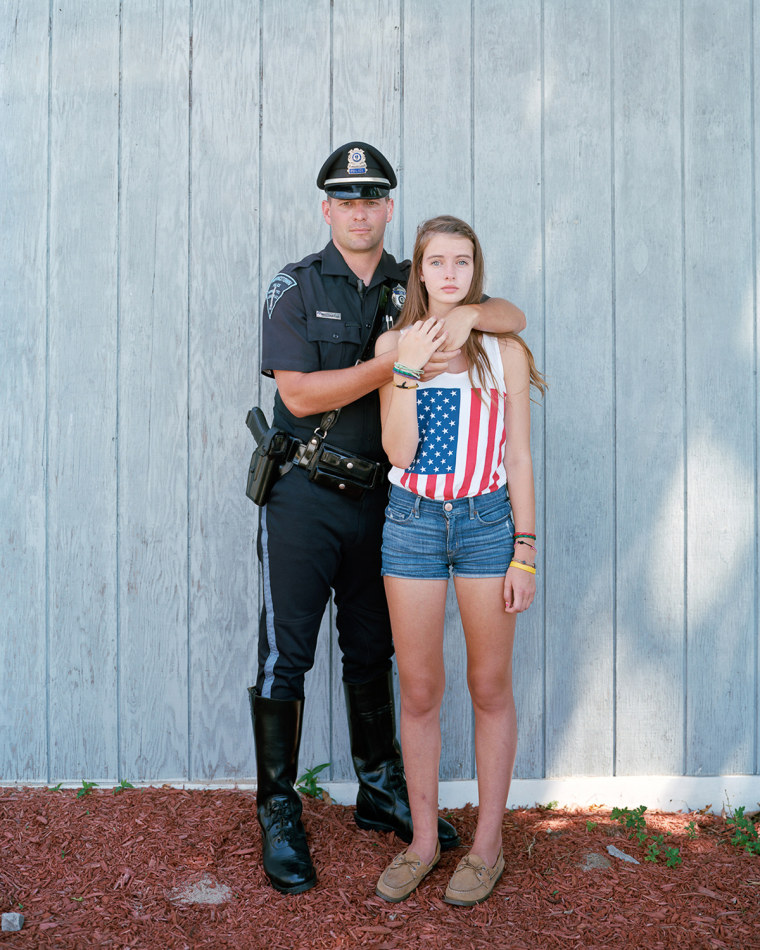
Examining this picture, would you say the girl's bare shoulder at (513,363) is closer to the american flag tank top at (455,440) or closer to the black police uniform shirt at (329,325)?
the american flag tank top at (455,440)

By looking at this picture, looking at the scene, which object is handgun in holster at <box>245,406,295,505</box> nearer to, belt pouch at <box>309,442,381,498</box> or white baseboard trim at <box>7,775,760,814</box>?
belt pouch at <box>309,442,381,498</box>

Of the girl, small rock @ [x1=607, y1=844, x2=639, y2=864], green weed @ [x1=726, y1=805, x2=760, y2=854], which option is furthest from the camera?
green weed @ [x1=726, y1=805, x2=760, y2=854]

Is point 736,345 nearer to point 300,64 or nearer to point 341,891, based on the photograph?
point 300,64

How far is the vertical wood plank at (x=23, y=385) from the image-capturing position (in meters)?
2.69

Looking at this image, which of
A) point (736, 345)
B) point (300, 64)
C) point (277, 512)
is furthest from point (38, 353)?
point (736, 345)

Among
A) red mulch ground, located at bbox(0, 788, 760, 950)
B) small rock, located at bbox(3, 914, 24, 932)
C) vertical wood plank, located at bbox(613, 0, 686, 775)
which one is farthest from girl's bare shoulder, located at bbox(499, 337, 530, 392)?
small rock, located at bbox(3, 914, 24, 932)

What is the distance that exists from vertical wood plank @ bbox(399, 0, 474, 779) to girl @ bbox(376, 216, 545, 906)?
0.75 meters

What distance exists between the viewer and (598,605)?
282 centimetres

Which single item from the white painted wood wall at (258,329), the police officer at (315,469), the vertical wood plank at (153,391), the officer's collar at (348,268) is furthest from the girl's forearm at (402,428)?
the vertical wood plank at (153,391)

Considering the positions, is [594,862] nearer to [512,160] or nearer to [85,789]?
Result: [85,789]

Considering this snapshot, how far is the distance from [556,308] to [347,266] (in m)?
0.84

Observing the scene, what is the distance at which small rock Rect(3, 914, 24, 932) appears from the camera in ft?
6.61

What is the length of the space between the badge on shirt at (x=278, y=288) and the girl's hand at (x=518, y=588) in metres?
0.95

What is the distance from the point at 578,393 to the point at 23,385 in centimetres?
186
